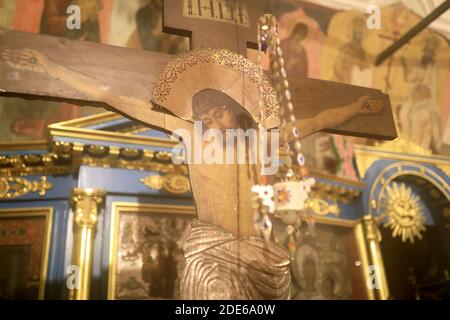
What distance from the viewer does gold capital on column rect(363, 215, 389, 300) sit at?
5.50 metres

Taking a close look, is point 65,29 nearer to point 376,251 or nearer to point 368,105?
point 368,105

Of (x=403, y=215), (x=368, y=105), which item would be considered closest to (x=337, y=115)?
(x=368, y=105)

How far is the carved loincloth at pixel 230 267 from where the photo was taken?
1728 millimetres

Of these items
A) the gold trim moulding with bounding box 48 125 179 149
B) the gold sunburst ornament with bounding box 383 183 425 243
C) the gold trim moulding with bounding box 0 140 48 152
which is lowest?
the gold sunburst ornament with bounding box 383 183 425 243

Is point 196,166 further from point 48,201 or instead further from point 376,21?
point 376,21

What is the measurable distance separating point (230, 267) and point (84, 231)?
122 inches

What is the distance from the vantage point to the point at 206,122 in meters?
2.06

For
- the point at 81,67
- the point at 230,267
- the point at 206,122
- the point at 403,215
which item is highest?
the point at 403,215

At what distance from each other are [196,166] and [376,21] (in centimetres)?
524

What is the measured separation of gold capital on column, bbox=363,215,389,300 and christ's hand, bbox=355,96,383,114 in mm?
3577

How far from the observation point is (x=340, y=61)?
6.54 m

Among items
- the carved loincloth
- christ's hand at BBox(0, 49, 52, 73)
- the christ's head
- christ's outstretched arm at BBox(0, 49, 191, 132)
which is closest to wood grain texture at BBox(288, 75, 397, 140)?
the christ's head

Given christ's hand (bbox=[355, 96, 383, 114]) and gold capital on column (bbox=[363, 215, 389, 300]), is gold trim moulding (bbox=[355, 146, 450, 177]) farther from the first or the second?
christ's hand (bbox=[355, 96, 383, 114])

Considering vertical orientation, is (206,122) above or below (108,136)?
below
